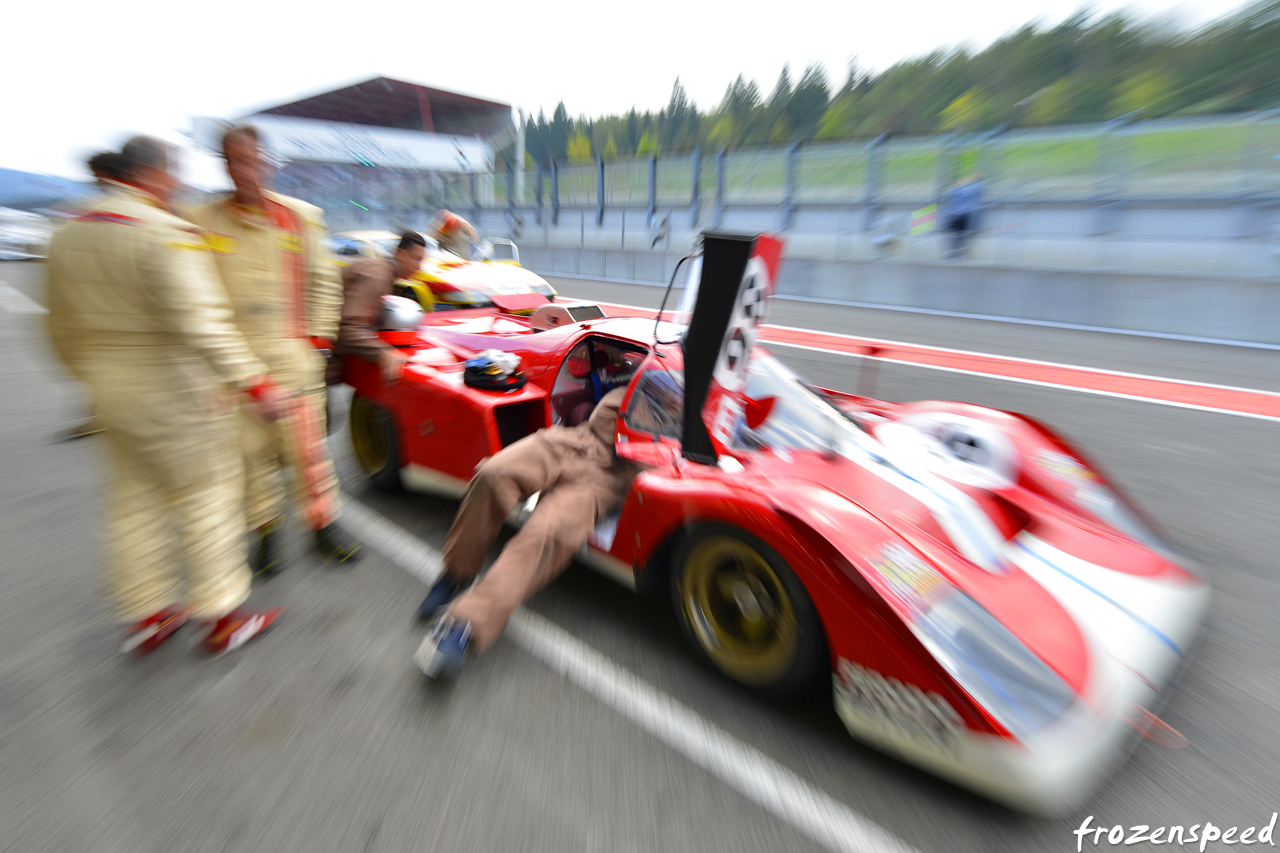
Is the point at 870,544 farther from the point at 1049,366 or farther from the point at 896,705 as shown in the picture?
the point at 1049,366

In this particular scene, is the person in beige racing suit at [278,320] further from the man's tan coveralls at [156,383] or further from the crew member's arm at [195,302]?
the crew member's arm at [195,302]

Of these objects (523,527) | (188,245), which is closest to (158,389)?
(188,245)

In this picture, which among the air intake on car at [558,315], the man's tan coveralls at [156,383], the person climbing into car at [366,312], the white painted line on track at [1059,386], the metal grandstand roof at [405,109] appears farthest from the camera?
the metal grandstand roof at [405,109]

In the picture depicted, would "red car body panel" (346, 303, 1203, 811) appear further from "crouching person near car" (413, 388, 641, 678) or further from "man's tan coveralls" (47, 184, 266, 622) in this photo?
"man's tan coveralls" (47, 184, 266, 622)

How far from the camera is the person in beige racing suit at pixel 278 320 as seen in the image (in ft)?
8.68

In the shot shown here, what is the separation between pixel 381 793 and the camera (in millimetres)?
1852

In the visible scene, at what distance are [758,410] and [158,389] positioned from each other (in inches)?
82.0

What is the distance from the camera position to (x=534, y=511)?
2594mm

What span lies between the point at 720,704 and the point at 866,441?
1.13 meters

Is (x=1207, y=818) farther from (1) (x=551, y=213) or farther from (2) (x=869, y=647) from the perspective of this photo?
(1) (x=551, y=213)

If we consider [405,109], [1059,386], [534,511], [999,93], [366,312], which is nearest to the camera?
[534,511]

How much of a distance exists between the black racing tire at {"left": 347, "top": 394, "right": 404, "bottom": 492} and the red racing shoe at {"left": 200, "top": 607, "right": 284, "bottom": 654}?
1.20 metres


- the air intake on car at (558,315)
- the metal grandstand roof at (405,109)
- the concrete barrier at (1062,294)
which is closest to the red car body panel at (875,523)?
the air intake on car at (558,315)

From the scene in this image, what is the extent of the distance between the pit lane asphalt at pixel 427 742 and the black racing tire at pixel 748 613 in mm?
122
